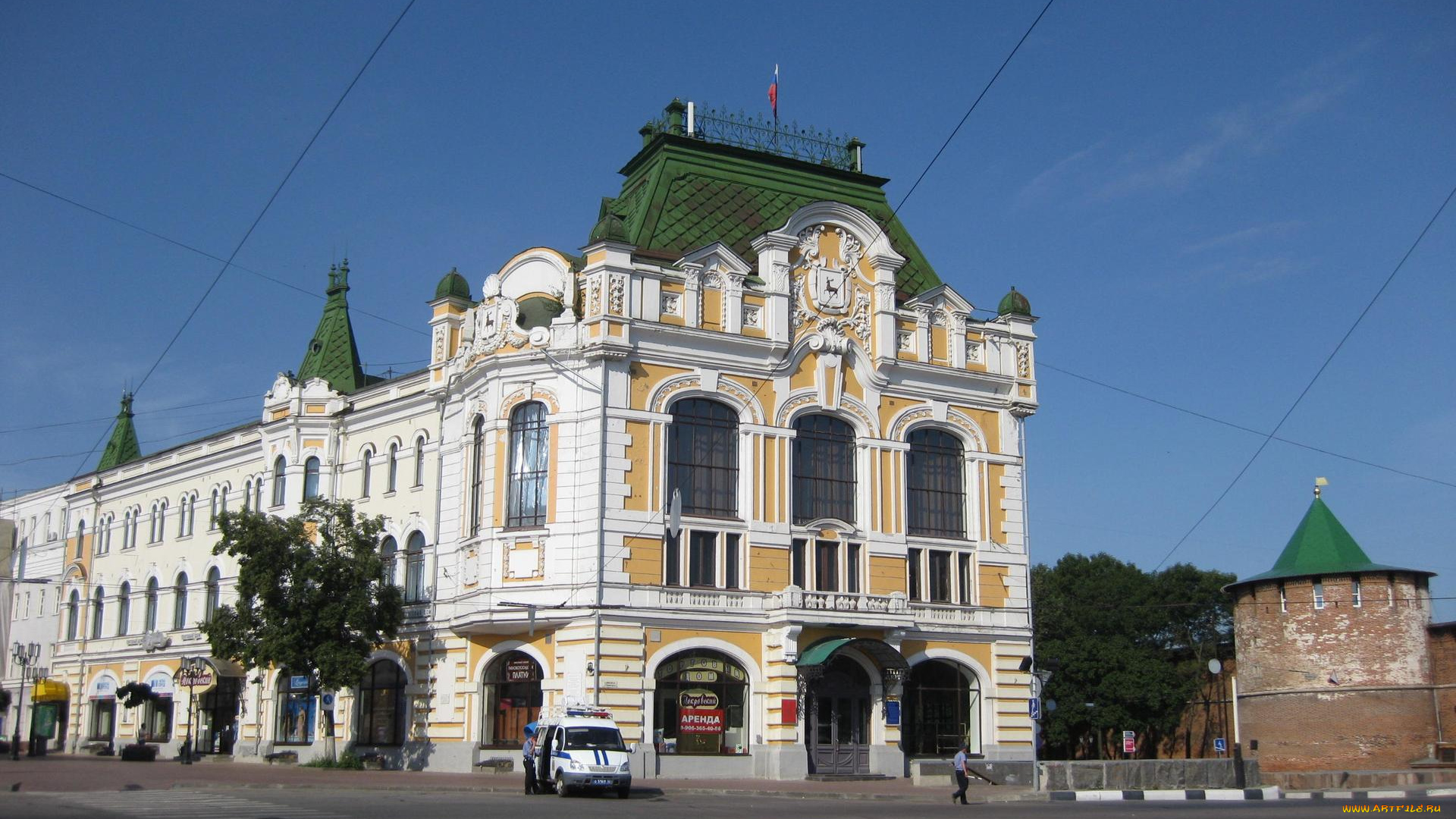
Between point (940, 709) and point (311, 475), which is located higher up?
point (311, 475)

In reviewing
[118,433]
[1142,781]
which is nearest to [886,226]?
[1142,781]

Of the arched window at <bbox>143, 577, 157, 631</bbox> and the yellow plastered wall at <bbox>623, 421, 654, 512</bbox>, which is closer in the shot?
the yellow plastered wall at <bbox>623, 421, 654, 512</bbox>

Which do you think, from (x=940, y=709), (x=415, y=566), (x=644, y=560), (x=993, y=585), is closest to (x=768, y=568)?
(x=644, y=560)

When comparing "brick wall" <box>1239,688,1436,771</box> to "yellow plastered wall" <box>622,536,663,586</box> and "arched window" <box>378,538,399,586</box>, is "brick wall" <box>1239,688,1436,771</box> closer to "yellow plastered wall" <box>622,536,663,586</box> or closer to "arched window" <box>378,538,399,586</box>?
"yellow plastered wall" <box>622,536,663,586</box>

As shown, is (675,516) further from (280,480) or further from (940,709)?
(280,480)

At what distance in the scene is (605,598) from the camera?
135 feet

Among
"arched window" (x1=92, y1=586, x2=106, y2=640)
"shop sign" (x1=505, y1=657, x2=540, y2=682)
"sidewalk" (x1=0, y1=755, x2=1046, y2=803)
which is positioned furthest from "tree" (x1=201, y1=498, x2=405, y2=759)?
"arched window" (x1=92, y1=586, x2=106, y2=640)

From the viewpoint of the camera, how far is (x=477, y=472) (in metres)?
45.0

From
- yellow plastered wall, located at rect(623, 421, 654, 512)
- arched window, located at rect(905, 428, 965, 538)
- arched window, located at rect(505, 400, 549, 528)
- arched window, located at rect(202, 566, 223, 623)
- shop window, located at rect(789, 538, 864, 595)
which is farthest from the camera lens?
arched window, located at rect(202, 566, 223, 623)

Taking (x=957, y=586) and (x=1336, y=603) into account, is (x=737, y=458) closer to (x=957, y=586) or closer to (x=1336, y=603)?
(x=957, y=586)

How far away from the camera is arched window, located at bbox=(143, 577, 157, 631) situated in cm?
6181

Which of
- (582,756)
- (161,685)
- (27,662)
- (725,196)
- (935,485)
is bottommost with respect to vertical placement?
(582,756)

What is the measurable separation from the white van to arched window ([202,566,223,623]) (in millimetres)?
29333

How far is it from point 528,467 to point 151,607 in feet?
89.6
